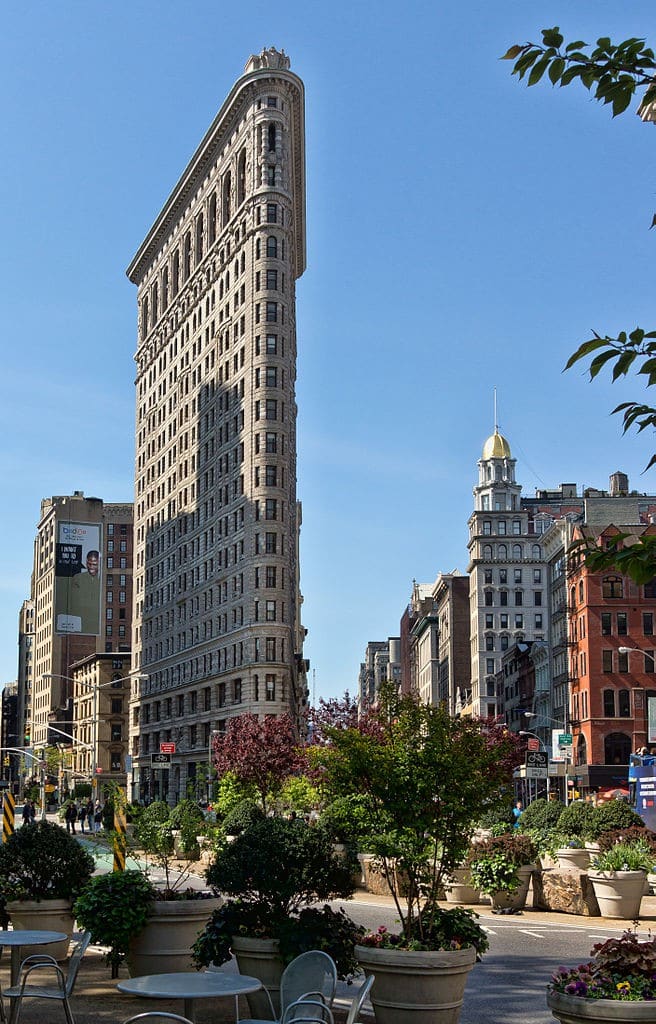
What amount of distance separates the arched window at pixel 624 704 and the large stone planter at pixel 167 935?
3490 inches

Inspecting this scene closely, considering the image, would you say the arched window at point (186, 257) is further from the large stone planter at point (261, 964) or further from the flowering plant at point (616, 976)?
the flowering plant at point (616, 976)

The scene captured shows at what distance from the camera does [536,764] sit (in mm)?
39812

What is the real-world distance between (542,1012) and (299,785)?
30498 mm

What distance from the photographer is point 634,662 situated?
100812 mm

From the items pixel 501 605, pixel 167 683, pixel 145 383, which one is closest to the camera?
pixel 167 683

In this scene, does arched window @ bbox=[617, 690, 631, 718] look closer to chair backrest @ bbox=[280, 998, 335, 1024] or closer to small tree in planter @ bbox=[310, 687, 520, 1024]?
small tree in planter @ bbox=[310, 687, 520, 1024]

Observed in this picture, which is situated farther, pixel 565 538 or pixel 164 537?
pixel 164 537

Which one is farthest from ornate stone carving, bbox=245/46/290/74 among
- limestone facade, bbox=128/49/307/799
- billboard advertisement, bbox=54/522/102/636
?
billboard advertisement, bbox=54/522/102/636

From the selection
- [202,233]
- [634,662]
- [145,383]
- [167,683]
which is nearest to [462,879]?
[634,662]

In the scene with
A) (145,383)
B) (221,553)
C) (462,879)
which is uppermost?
(145,383)

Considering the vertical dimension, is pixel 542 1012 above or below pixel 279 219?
below

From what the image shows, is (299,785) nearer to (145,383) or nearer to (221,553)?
(221,553)

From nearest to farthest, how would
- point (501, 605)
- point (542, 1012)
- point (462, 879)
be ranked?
point (542, 1012)
point (462, 879)
point (501, 605)

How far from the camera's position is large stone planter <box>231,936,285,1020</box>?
1325 centimetres
